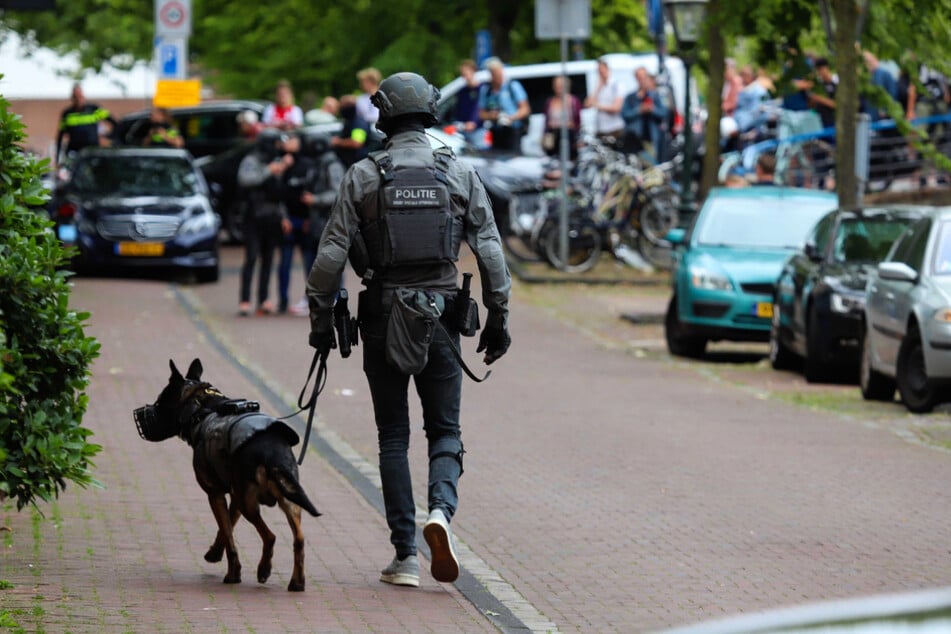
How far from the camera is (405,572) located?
7.65 m

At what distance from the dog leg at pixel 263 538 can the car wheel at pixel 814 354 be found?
9824mm

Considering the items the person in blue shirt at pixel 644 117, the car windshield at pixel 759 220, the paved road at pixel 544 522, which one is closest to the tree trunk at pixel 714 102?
the car windshield at pixel 759 220

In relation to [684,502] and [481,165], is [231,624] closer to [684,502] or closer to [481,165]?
[684,502]

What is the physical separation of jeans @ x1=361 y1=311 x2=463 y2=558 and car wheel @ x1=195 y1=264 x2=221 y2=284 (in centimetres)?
1776

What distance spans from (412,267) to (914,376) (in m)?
7.80

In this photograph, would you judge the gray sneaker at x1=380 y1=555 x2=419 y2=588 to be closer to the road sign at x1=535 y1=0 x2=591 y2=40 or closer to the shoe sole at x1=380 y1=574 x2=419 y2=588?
the shoe sole at x1=380 y1=574 x2=419 y2=588

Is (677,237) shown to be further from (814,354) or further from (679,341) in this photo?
(814,354)

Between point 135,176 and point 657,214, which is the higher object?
point 135,176

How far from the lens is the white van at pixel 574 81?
3019 centimetres

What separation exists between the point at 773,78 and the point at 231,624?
16.7m

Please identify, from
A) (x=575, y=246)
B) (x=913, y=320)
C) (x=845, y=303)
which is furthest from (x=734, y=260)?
(x=575, y=246)

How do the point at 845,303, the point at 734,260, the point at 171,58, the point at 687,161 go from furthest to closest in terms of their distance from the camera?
the point at 171,58 < the point at 687,161 < the point at 734,260 < the point at 845,303

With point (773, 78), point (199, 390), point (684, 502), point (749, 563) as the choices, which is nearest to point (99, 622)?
point (199, 390)

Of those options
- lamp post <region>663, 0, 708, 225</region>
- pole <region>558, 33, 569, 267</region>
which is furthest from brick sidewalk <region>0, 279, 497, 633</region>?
pole <region>558, 33, 569, 267</region>
